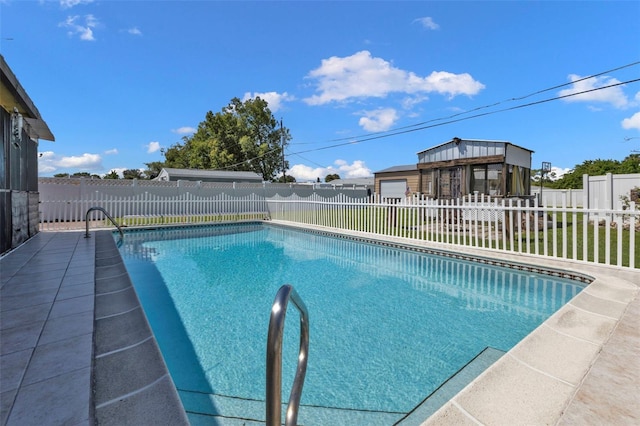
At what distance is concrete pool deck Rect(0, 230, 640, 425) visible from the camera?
1.58 metres

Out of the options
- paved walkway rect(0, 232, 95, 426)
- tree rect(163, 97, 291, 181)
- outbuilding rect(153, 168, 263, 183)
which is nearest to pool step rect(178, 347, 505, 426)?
paved walkway rect(0, 232, 95, 426)

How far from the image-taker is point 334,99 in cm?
2300

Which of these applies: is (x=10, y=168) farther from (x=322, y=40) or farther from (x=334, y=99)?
(x=334, y=99)

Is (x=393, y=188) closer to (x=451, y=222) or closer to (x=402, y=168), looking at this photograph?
(x=402, y=168)

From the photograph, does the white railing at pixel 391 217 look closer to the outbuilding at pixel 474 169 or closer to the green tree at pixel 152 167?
the outbuilding at pixel 474 169

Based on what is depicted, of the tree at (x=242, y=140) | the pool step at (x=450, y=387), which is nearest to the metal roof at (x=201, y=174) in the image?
the tree at (x=242, y=140)

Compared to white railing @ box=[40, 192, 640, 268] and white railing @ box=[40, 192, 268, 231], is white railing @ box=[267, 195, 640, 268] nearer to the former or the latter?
white railing @ box=[40, 192, 640, 268]

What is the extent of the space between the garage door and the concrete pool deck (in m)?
20.3

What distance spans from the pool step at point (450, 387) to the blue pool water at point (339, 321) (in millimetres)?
67

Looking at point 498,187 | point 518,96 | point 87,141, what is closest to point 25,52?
point 498,187

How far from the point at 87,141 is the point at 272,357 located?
87.2ft

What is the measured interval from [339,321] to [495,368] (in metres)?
1.93

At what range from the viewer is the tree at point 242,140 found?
1196 inches

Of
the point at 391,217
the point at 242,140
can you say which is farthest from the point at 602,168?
the point at 242,140
